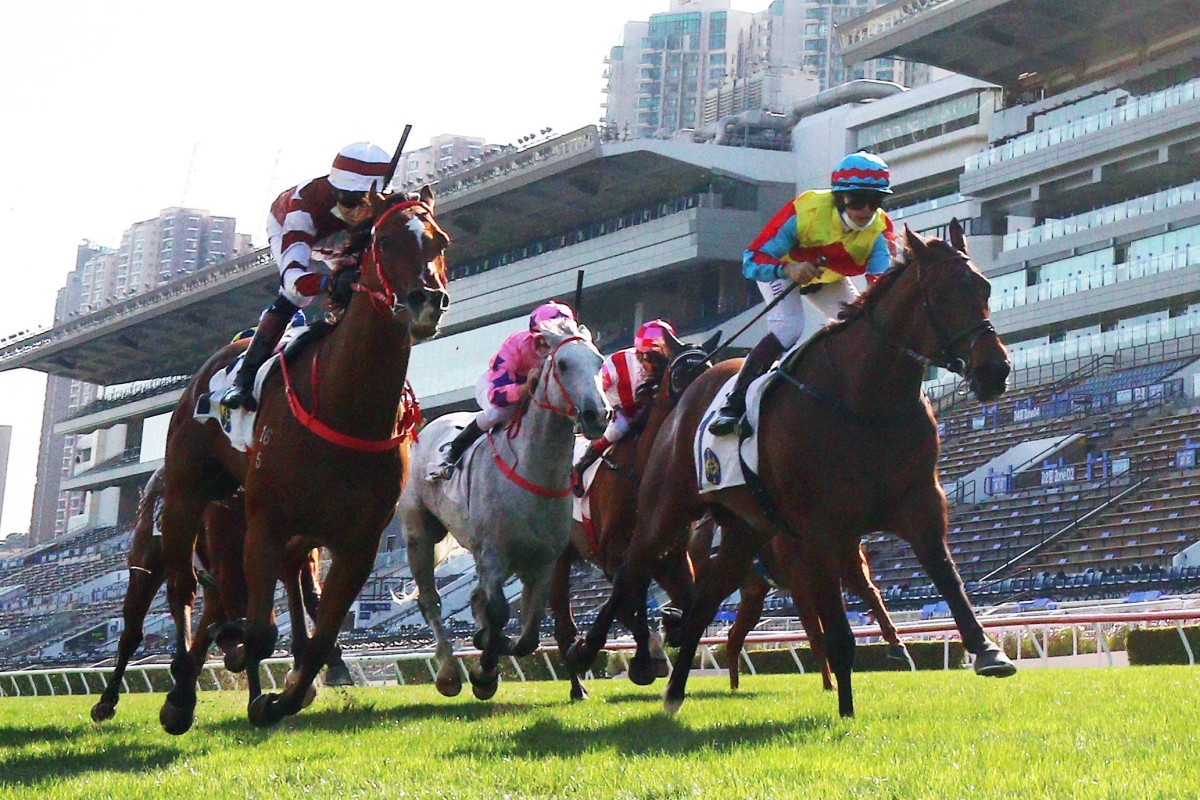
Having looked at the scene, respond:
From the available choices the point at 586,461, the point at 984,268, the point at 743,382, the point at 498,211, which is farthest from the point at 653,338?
the point at 498,211

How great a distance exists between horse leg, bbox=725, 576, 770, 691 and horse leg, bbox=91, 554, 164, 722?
12.2 feet

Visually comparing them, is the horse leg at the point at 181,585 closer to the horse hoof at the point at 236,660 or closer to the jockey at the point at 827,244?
the horse hoof at the point at 236,660

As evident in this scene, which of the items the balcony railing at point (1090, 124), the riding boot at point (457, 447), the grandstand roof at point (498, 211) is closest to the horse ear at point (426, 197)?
the riding boot at point (457, 447)

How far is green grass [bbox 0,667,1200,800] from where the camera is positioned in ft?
14.5

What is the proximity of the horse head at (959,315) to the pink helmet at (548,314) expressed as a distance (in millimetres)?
2411

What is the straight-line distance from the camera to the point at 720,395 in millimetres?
8023

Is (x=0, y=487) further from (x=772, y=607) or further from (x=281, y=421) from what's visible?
(x=281, y=421)

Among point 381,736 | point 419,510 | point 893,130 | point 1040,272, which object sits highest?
point 893,130

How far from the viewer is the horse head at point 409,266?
608 centimetres

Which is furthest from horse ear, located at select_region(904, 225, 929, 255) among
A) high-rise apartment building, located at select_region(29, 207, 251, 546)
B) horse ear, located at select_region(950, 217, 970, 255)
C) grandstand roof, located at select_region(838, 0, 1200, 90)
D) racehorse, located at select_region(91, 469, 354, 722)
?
high-rise apartment building, located at select_region(29, 207, 251, 546)

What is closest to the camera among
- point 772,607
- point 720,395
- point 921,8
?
point 720,395

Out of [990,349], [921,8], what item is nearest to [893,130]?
[921,8]

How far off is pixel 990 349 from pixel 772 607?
18963 millimetres

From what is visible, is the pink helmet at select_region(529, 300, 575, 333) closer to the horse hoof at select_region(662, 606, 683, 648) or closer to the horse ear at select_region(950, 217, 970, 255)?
the horse hoof at select_region(662, 606, 683, 648)
